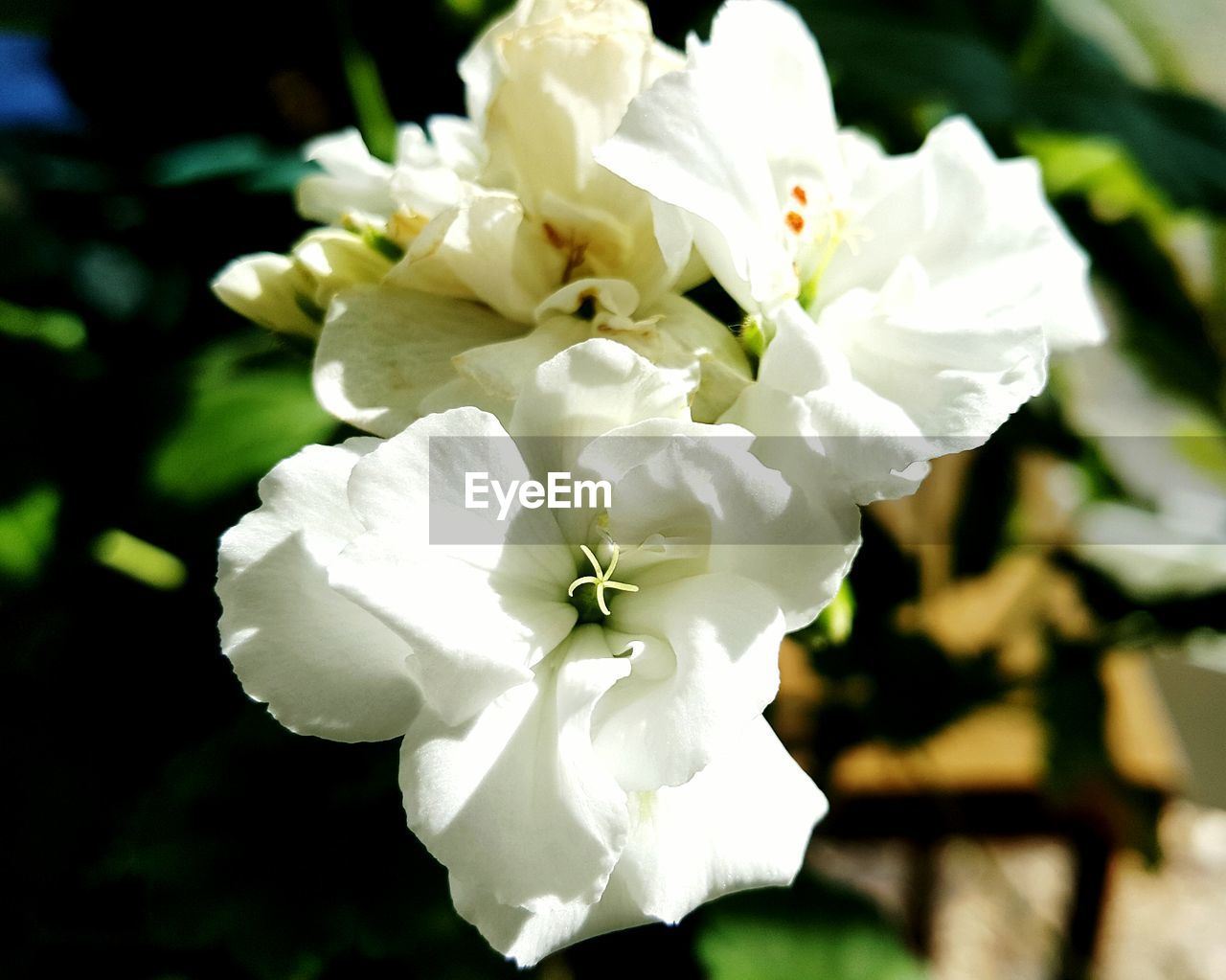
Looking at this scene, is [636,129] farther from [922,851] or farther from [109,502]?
[922,851]

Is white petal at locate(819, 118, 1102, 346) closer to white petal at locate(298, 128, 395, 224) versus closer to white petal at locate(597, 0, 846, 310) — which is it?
white petal at locate(597, 0, 846, 310)

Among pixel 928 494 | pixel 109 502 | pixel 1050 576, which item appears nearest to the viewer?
pixel 109 502

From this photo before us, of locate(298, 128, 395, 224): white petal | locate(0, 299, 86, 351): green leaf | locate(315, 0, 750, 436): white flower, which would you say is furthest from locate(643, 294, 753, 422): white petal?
locate(0, 299, 86, 351): green leaf

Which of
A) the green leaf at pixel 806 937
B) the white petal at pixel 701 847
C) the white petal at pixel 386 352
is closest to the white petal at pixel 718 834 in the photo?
the white petal at pixel 701 847

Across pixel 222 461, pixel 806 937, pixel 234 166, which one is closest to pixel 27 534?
pixel 222 461

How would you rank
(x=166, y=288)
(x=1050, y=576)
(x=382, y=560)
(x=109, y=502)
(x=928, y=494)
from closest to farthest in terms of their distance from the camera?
(x=382, y=560)
(x=109, y=502)
(x=166, y=288)
(x=1050, y=576)
(x=928, y=494)

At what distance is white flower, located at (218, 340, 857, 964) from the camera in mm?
206

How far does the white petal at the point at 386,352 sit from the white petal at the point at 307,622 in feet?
0.07

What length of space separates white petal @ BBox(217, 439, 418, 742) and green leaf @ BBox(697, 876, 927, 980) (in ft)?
1.30

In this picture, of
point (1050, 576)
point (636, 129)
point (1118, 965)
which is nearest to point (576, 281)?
point (636, 129)

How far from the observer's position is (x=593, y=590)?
0.83 ft

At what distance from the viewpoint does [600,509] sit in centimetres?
25

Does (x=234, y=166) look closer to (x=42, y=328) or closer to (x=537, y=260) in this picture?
(x=42, y=328)

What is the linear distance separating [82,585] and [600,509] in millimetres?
339
